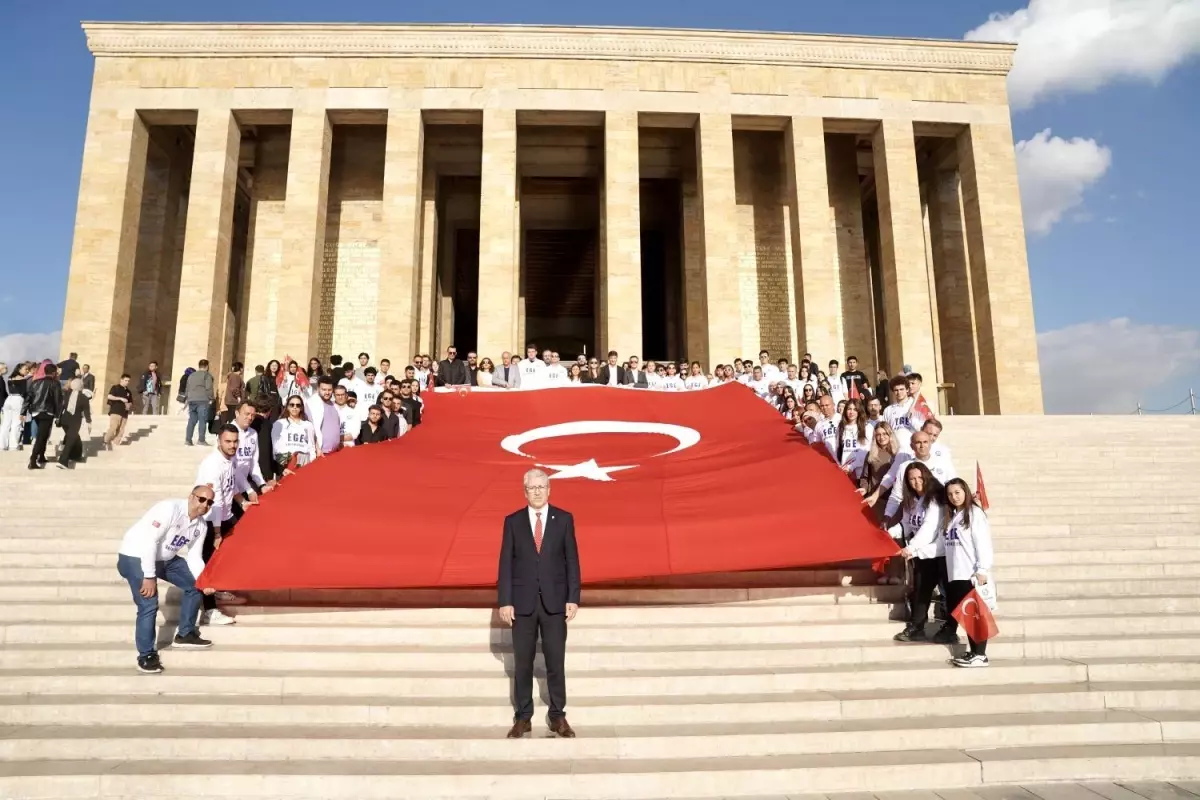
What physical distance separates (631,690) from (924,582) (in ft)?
8.23

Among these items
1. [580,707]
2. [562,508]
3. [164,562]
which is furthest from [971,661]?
[164,562]

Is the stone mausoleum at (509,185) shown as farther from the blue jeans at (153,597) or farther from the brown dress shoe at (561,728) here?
the brown dress shoe at (561,728)

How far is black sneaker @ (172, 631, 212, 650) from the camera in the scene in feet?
17.6

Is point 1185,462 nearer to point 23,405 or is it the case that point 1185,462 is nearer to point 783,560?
point 783,560

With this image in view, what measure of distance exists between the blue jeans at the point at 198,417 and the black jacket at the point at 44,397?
193cm

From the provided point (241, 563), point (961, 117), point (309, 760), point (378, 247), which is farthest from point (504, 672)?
point (961, 117)

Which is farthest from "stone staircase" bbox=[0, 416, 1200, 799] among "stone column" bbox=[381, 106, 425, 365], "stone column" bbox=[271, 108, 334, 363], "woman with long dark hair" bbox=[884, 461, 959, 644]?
"stone column" bbox=[271, 108, 334, 363]

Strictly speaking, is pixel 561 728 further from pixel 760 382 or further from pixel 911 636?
pixel 760 382

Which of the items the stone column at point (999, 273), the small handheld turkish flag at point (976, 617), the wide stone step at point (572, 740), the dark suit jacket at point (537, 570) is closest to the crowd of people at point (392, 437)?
the small handheld turkish flag at point (976, 617)

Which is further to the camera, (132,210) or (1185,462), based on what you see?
(132,210)

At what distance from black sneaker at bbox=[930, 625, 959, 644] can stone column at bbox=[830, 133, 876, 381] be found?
1790 cm

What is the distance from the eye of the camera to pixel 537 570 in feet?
14.5

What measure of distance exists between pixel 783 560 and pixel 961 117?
70.7 feet

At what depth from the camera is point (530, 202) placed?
27047mm
